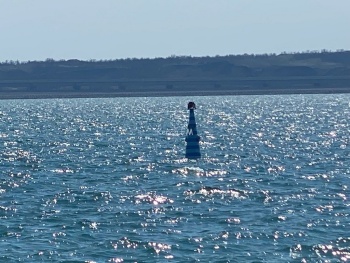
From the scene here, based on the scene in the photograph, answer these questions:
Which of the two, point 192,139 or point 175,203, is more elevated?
point 192,139

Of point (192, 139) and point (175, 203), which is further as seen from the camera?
point (192, 139)

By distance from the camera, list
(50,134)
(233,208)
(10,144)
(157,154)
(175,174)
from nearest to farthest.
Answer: (233,208)
(175,174)
(157,154)
(10,144)
(50,134)

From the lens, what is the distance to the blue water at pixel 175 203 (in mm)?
28422

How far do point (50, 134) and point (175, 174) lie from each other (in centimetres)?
3731

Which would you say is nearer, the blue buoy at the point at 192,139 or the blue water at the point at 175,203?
the blue water at the point at 175,203

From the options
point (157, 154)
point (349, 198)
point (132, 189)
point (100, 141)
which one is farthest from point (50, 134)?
point (349, 198)

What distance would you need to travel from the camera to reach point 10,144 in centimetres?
6988

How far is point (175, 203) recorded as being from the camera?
120 feet

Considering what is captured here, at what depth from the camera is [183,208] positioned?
116 feet

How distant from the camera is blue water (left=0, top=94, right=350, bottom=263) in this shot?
93.2 ft

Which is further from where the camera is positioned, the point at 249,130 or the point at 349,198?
the point at 249,130

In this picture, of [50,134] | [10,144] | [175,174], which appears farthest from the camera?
Answer: [50,134]

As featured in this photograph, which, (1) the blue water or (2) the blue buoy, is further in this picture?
(2) the blue buoy

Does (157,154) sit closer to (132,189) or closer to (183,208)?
(132,189)
